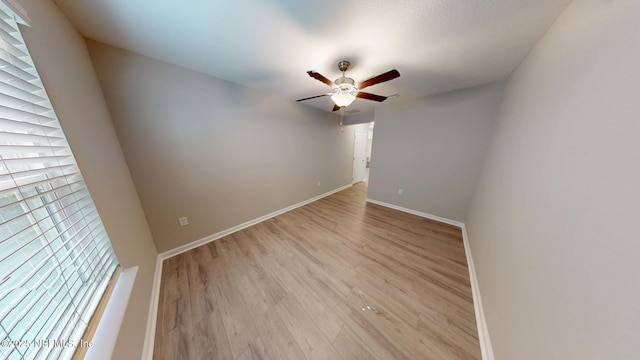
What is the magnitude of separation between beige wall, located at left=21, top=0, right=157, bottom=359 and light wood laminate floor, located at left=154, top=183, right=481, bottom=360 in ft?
1.07

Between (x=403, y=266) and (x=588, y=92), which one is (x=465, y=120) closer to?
(x=588, y=92)

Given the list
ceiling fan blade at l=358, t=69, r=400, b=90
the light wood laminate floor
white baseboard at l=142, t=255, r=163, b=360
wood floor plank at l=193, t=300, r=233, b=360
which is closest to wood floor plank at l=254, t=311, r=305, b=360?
the light wood laminate floor

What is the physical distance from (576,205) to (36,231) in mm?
2244

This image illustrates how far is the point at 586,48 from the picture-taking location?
79 centimetres

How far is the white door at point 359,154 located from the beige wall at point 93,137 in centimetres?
415

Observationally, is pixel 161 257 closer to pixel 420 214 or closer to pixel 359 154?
pixel 420 214

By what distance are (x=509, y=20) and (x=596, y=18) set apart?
1.56 ft

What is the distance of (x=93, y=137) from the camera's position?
1.08 metres

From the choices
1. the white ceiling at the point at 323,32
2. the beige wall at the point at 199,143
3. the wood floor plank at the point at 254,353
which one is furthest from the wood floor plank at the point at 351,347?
the white ceiling at the point at 323,32

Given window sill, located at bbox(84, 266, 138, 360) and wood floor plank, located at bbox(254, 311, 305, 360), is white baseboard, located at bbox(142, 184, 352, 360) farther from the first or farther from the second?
wood floor plank, located at bbox(254, 311, 305, 360)

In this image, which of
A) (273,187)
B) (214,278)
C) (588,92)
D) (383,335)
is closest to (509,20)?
(588,92)

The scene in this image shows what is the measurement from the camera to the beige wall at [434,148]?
229 centimetres

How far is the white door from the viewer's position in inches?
175

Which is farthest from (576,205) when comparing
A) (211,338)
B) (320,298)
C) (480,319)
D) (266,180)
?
(266,180)
